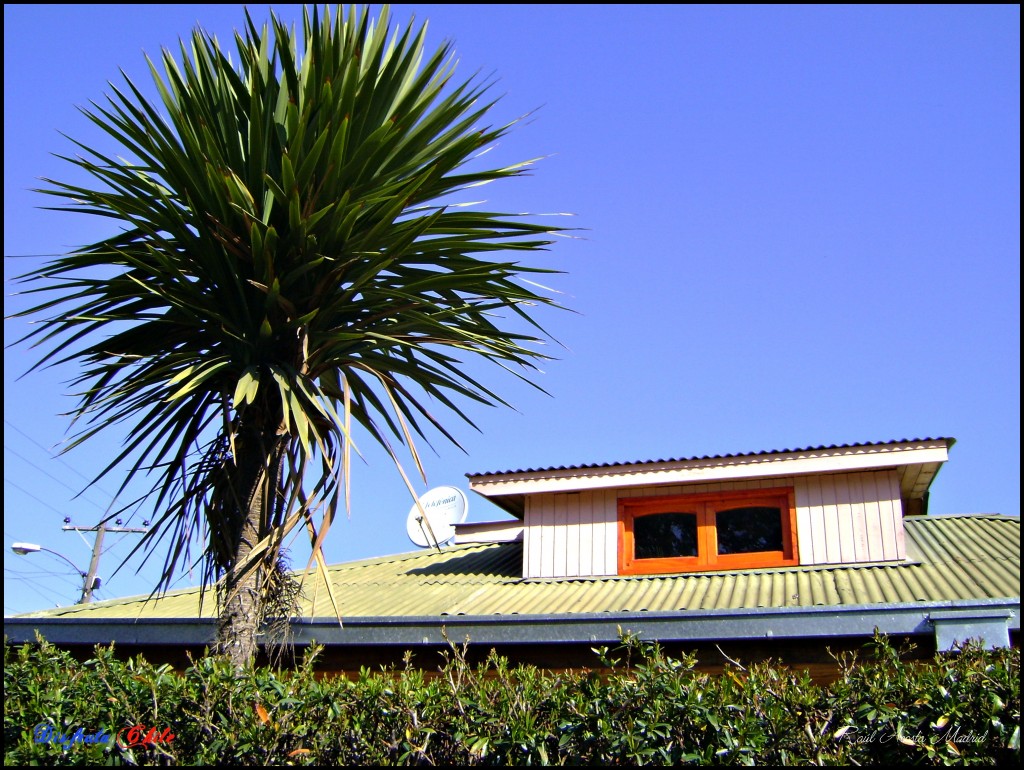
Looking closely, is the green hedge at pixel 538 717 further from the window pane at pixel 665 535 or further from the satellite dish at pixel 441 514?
the satellite dish at pixel 441 514

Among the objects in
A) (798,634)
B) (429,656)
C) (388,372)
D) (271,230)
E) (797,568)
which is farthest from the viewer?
(797,568)

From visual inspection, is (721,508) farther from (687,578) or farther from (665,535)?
(687,578)

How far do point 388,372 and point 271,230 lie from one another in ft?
4.18

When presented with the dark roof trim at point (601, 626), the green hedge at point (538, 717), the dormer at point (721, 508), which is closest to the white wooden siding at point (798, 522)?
the dormer at point (721, 508)

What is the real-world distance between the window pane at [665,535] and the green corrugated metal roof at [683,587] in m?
0.45

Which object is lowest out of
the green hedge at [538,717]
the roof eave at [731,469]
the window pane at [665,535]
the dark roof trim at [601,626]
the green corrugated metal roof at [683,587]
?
the green hedge at [538,717]

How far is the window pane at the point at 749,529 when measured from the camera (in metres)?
9.66

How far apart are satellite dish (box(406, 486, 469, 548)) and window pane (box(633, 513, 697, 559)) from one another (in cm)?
381

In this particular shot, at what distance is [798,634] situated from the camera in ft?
22.7

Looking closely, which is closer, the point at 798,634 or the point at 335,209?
the point at 335,209

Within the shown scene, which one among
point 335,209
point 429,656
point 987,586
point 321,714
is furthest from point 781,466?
point 321,714

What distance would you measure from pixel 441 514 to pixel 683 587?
5641 millimetres

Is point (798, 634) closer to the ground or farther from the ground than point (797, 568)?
closer to the ground

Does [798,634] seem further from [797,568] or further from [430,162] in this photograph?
[430,162]
